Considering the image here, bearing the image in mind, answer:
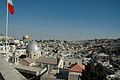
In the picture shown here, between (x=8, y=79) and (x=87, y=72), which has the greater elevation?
(x=8, y=79)

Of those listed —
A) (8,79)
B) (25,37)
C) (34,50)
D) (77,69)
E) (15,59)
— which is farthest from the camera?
(25,37)

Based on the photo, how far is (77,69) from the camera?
60.1 feet

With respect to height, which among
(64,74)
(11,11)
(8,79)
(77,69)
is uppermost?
(11,11)

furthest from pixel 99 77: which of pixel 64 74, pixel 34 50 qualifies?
pixel 34 50

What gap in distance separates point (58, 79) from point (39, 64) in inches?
396

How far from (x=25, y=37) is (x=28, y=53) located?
51.6 feet

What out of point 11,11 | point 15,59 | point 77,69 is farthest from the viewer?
point 15,59

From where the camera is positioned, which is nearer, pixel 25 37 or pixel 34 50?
pixel 34 50

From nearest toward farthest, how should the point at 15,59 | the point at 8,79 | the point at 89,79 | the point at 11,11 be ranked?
the point at 8,79 → the point at 11,11 → the point at 89,79 → the point at 15,59

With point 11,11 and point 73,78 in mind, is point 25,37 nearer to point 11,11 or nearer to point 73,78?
point 73,78

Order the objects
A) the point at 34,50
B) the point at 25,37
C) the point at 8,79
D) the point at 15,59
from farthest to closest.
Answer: the point at 25,37, the point at 34,50, the point at 15,59, the point at 8,79

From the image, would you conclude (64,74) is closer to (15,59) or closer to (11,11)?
(15,59)

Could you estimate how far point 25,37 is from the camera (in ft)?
146

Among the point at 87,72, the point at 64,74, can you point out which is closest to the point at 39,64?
the point at 64,74
